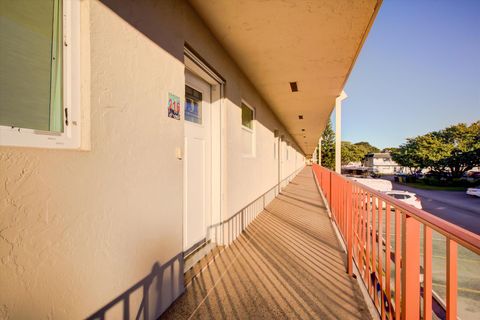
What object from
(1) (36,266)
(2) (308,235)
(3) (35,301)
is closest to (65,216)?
(1) (36,266)

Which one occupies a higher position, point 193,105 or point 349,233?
point 193,105

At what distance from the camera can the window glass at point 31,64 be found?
0.97 meters

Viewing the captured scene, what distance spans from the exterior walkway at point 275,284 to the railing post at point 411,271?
0.81 m

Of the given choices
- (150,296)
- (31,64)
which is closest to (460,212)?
(150,296)

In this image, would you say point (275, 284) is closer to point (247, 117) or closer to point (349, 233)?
point (349, 233)

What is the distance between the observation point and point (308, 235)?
157 inches

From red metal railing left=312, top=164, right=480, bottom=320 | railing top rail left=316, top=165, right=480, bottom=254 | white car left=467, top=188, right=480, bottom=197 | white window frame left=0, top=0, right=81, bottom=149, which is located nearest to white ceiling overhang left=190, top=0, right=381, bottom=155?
white window frame left=0, top=0, right=81, bottom=149

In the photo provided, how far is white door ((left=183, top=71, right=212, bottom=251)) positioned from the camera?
9.30 ft

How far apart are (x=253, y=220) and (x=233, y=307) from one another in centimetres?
295

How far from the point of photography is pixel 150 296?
181cm

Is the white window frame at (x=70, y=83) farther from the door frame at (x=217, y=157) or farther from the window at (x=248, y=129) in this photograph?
the window at (x=248, y=129)

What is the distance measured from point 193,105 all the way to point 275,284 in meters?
2.30

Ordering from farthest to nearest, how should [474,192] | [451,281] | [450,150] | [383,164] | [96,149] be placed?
1. [383,164]
2. [450,150]
3. [474,192]
4. [96,149]
5. [451,281]

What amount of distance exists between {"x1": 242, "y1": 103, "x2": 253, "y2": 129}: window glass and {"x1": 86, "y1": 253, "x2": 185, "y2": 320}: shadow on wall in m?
3.51
